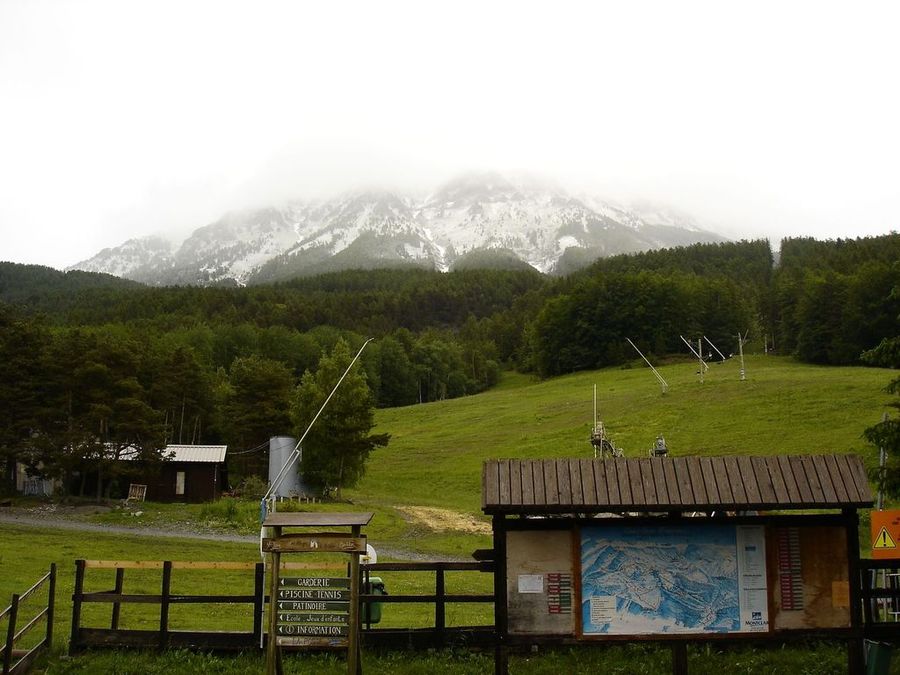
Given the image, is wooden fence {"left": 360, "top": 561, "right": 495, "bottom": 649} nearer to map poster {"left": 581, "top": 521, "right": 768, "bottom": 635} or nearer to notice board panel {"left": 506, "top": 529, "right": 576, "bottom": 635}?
notice board panel {"left": 506, "top": 529, "right": 576, "bottom": 635}

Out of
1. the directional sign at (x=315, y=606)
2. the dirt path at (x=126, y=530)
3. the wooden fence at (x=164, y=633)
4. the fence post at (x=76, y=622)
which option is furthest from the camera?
the dirt path at (x=126, y=530)

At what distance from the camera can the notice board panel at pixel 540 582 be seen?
1203cm

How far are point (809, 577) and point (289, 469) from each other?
40893 mm

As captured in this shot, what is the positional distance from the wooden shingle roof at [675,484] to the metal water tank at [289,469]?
3826 cm

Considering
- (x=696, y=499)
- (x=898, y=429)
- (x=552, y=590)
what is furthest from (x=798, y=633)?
(x=898, y=429)

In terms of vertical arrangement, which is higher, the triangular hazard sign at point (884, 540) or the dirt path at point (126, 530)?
the triangular hazard sign at point (884, 540)

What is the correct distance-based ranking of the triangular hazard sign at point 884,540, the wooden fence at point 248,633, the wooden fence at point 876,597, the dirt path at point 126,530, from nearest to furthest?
the wooden fence at point 876,597, the wooden fence at point 248,633, the triangular hazard sign at point 884,540, the dirt path at point 126,530

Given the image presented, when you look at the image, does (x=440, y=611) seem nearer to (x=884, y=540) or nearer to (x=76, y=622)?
(x=76, y=622)

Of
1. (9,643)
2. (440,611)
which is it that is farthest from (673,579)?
(9,643)

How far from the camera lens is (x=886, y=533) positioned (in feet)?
50.9

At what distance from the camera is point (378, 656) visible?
1367 cm

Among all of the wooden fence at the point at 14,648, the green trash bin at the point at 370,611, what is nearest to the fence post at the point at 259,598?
the green trash bin at the point at 370,611

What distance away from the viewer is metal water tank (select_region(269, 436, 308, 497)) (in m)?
49.8

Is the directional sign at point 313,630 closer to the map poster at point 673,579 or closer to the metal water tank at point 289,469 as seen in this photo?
the map poster at point 673,579
